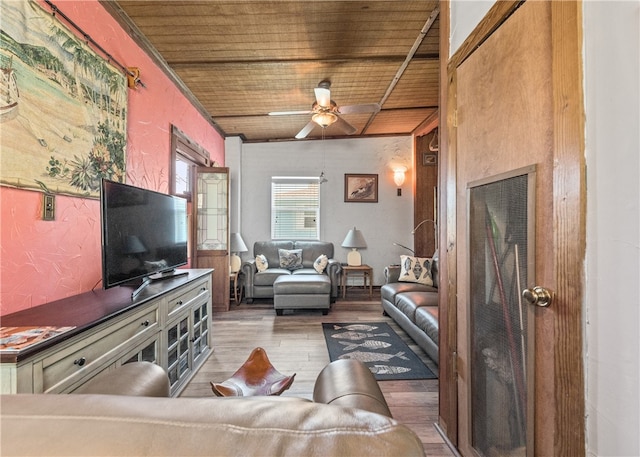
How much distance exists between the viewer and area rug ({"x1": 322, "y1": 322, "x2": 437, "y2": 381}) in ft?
8.13

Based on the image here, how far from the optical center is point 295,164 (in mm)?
5656

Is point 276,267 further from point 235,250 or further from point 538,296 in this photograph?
point 538,296

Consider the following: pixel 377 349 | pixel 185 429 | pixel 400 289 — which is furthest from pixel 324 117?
pixel 185 429

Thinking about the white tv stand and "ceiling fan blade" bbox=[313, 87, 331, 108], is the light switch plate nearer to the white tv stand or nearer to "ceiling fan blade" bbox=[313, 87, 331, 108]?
the white tv stand

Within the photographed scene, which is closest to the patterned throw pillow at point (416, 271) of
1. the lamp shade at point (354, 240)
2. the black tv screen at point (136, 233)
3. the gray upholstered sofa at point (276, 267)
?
the gray upholstered sofa at point (276, 267)

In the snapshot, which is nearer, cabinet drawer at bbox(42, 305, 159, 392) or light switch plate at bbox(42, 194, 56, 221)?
cabinet drawer at bbox(42, 305, 159, 392)

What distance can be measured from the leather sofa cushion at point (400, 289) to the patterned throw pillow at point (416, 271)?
9 cm

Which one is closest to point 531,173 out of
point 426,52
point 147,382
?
point 147,382

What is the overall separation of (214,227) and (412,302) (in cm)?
291

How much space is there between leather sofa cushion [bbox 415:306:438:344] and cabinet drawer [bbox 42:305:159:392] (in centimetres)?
209

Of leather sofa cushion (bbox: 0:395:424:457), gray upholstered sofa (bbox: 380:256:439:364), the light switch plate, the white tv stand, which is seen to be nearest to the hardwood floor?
gray upholstered sofa (bbox: 380:256:439:364)

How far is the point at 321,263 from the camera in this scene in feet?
16.0

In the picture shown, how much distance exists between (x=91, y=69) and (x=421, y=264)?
3.82 m

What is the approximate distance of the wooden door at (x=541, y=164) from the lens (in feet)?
2.84
